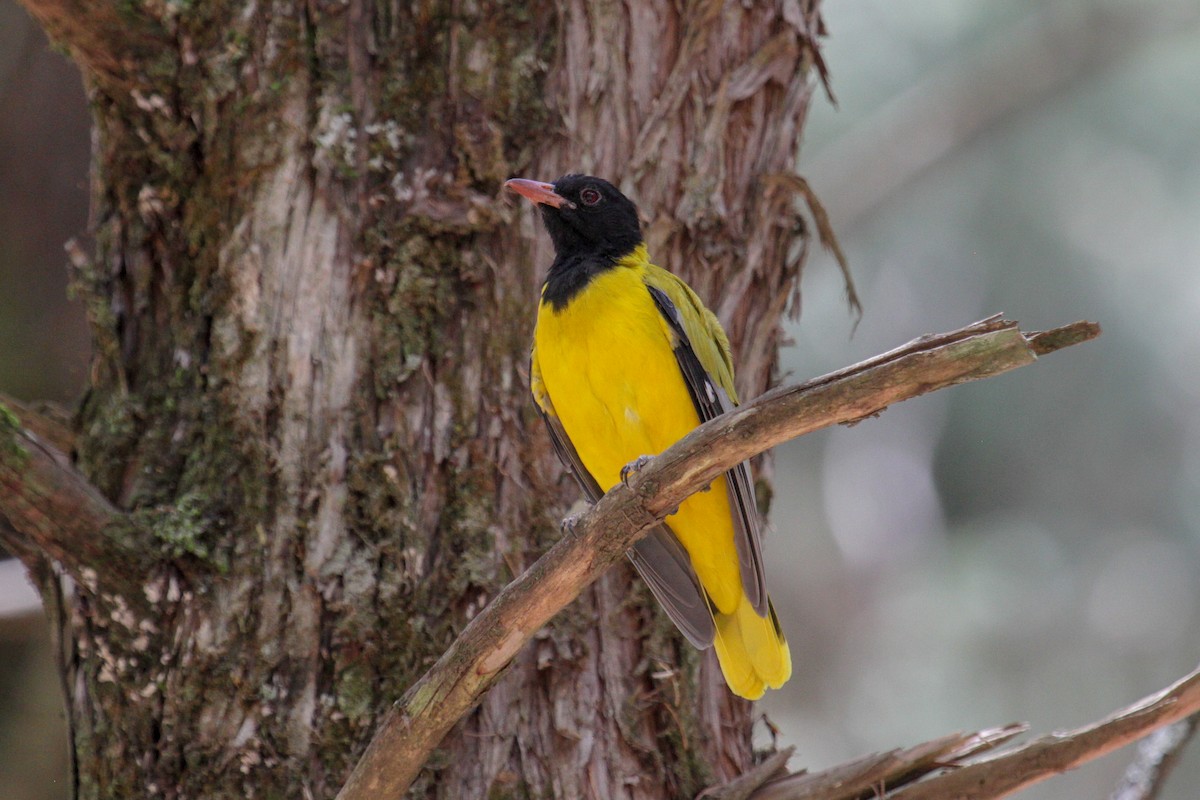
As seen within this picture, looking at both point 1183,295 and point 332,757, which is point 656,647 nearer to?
point 332,757

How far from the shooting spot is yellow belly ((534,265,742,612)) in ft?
12.4

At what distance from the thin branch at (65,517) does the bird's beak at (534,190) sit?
1495 millimetres

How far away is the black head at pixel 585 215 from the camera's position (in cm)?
376

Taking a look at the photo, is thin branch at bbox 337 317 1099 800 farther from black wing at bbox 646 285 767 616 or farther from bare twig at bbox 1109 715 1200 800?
bare twig at bbox 1109 715 1200 800

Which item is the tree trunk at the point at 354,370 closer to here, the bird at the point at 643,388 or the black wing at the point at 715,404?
the bird at the point at 643,388

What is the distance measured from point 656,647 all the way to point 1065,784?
448 inches

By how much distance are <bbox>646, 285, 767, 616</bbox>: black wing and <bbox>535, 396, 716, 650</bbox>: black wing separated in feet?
0.59

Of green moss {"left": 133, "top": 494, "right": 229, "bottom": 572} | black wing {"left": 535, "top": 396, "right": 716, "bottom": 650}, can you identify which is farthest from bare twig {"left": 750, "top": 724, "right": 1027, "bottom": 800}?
green moss {"left": 133, "top": 494, "right": 229, "bottom": 572}

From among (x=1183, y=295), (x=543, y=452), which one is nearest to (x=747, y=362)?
(x=543, y=452)

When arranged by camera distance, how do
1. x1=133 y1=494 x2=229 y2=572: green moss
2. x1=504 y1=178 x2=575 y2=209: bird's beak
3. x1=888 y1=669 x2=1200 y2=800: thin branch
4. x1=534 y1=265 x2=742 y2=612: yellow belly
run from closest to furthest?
1. x1=888 y1=669 x2=1200 y2=800: thin branch
2. x1=133 y1=494 x2=229 y2=572: green moss
3. x1=504 y1=178 x2=575 y2=209: bird's beak
4. x1=534 y1=265 x2=742 y2=612: yellow belly

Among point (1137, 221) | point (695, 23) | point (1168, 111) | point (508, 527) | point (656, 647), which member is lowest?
point (656, 647)

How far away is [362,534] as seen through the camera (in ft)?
11.4

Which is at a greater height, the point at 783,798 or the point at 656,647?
the point at 656,647

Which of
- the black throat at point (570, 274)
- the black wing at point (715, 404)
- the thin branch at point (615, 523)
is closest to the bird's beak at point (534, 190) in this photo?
the black throat at point (570, 274)
